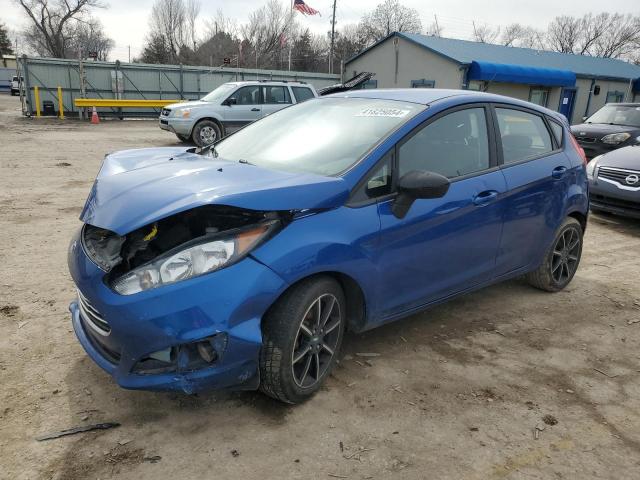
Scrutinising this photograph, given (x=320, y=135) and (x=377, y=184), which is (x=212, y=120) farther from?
(x=377, y=184)

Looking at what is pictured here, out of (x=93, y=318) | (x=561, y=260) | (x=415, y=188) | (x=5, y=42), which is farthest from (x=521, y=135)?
(x=5, y=42)

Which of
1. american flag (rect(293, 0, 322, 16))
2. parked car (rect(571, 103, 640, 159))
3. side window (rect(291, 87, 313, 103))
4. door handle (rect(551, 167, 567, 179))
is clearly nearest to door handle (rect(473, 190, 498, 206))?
door handle (rect(551, 167, 567, 179))

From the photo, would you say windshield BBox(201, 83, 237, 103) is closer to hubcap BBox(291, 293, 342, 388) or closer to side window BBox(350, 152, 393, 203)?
side window BBox(350, 152, 393, 203)

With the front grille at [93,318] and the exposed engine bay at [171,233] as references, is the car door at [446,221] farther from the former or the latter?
the front grille at [93,318]

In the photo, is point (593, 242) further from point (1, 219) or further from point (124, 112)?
point (124, 112)

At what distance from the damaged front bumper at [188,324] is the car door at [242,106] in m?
12.0

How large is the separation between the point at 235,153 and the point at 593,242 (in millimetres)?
5048

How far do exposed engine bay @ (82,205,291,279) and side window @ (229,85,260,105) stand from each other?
12.0m

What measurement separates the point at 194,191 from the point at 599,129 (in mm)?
11416

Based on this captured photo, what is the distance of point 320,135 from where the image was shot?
11.1 feet

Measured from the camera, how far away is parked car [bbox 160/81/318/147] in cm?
1377

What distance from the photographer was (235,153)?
142 inches

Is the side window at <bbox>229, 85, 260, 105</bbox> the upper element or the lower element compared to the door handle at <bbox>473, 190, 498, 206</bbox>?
upper

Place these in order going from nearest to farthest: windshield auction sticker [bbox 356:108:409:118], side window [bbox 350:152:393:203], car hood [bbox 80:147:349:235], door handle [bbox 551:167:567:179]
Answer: car hood [bbox 80:147:349:235]
side window [bbox 350:152:393:203]
windshield auction sticker [bbox 356:108:409:118]
door handle [bbox 551:167:567:179]
